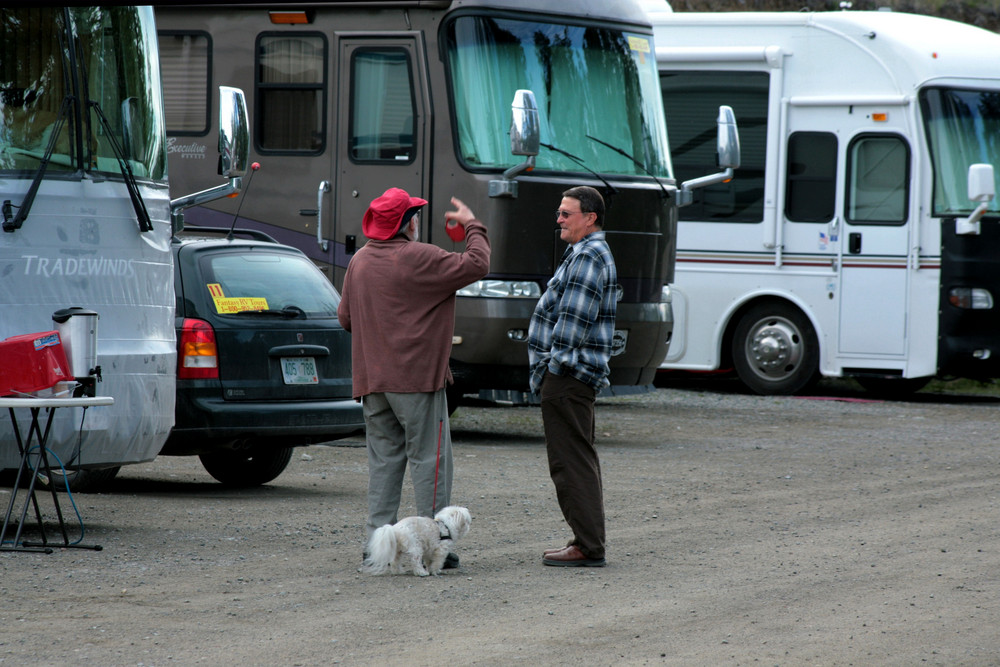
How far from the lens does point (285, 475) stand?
11.2 meters

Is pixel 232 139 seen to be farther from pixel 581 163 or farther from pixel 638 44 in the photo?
pixel 638 44

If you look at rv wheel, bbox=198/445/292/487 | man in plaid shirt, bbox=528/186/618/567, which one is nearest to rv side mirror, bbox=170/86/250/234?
rv wheel, bbox=198/445/292/487

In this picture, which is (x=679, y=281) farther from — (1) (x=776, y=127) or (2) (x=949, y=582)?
(2) (x=949, y=582)

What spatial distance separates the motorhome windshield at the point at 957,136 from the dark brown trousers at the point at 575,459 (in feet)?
31.6

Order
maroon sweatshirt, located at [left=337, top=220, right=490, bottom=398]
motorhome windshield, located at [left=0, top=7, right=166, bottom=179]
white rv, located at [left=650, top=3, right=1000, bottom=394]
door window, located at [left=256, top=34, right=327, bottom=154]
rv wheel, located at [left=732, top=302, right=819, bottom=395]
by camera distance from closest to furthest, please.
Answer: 1. maroon sweatshirt, located at [left=337, top=220, right=490, bottom=398]
2. motorhome windshield, located at [left=0, top=7, right=166, bottom=179]
3. door window, located at [left=256, top=34, right=327, bottom=154]
4. white rv, located at [left=650, top=3, right=1000, bottom=394]
5. rv wheel, located at [left=732, top=302, right=819, bottom=395]

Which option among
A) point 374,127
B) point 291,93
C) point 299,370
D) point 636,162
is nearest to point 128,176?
point 299,370

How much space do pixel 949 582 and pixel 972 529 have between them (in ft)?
5.58

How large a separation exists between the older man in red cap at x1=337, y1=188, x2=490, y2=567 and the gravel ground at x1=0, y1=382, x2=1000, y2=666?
483 mm

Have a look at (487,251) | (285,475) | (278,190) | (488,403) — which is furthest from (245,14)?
(487,251)

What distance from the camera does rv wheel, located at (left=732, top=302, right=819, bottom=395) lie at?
56.3 feet

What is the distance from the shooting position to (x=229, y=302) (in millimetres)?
9680

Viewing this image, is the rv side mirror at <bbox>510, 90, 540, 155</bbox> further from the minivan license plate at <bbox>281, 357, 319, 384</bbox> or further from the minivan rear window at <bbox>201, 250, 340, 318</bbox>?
the minivan license plate at <bbox>281, 357, 319, 384</bbox>

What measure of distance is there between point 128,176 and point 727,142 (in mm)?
6844

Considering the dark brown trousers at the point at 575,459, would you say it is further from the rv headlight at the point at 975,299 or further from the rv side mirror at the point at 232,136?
the rv headlight at the point at 975,299
